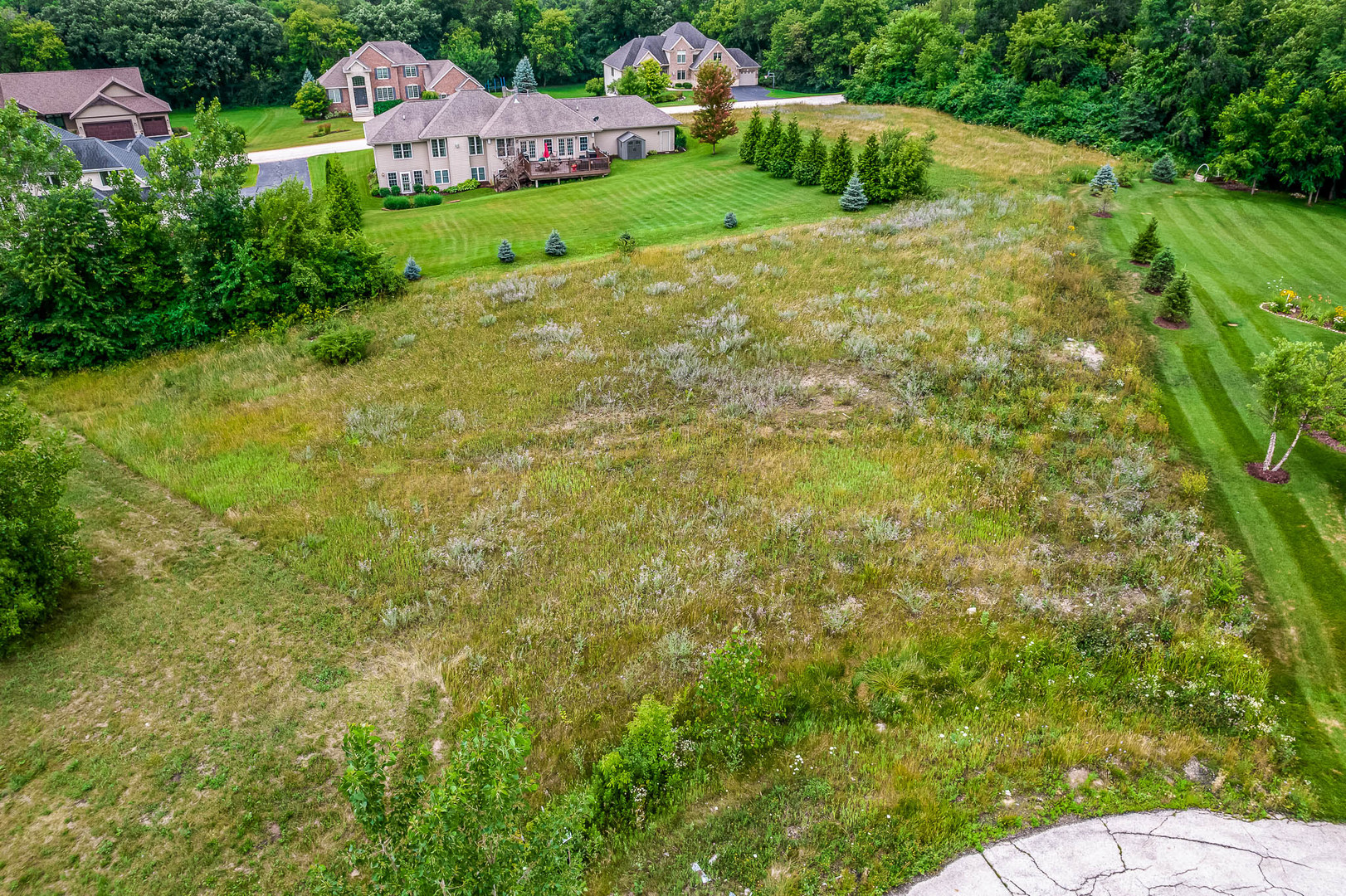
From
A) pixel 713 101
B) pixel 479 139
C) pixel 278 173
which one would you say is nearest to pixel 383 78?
pixel 278 173

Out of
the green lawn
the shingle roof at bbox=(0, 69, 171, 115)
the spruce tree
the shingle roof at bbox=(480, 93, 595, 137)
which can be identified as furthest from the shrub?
the shingle roof at bbox=(0, 69, 171, 115)

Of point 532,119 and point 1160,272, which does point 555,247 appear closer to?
point 532,119

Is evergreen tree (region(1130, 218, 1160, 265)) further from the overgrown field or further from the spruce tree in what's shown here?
the spruce tree

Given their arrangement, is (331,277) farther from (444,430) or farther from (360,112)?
(360,112)

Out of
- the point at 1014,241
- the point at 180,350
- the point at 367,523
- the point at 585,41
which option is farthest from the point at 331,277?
the point at 585,41

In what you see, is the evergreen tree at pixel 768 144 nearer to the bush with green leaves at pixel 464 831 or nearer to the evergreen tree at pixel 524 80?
the evergreen tree at pixel 524 80
